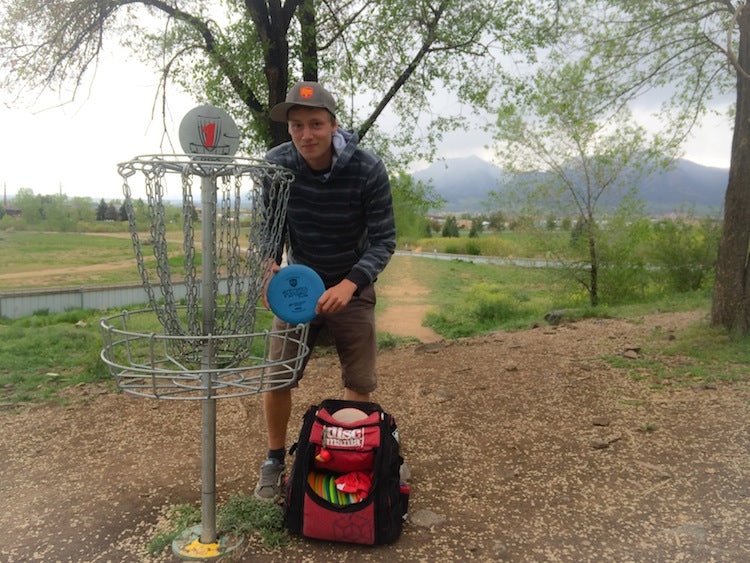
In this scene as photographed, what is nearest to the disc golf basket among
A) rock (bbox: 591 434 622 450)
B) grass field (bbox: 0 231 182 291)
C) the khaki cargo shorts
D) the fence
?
the khaki cargo shorts

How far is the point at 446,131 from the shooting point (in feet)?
24.6

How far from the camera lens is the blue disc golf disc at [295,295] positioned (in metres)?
1.81

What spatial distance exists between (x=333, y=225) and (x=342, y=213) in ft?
0.22

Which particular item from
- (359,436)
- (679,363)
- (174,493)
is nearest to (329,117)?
(359,436)

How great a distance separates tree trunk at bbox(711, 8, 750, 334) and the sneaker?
4764mm

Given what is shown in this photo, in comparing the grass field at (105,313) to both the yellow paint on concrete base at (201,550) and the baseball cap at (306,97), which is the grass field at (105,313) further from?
the yellow paint on concrete base at (201,550)

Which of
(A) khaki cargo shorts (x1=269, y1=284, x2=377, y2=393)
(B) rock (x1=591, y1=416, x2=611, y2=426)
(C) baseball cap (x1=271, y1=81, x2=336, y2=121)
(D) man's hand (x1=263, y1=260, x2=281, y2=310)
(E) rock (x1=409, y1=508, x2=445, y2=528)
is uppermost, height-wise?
(C) baseball cap (x1=271, y1=81, x2=336, y2=121)

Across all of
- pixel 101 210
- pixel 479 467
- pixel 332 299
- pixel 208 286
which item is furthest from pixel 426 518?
pixel 101 210

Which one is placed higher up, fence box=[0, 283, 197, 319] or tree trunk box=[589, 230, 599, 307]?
tree trunk box=[589, 230, 599, 307]

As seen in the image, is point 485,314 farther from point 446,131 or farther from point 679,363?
point 679,363

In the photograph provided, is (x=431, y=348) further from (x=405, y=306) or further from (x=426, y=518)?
(x=405, y=306)

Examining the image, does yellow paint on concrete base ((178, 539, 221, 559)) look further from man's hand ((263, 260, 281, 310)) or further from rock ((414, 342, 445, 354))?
rock ((414, 342, 445, 354))

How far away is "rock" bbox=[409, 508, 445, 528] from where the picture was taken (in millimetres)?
2314

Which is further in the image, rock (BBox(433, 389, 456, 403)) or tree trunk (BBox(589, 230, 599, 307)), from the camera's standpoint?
tree trunk (BBox(589, 230, 599, 307))
